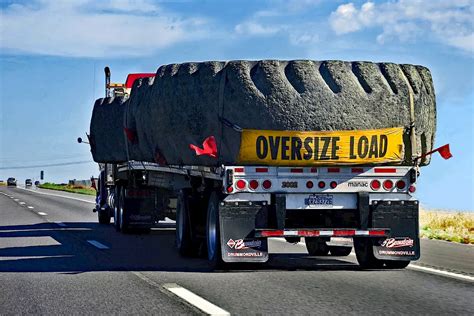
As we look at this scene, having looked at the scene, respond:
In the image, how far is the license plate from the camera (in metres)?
11.6

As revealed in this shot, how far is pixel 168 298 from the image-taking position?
8750mm

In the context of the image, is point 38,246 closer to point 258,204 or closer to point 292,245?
point 292,245

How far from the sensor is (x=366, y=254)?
39.8ft

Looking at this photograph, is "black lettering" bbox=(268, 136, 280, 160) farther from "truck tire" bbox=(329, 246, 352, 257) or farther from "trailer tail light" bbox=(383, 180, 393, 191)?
"truck tire" bbox=(329, 246, 352, 257)

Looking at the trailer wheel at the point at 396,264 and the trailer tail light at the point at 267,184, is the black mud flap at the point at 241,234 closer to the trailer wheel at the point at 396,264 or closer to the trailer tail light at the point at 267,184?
the trailer tail light at the point at 267,184

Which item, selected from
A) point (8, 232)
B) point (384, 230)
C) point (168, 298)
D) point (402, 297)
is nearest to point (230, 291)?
point (168, 298)

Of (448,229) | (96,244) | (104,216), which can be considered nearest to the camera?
(96,244)

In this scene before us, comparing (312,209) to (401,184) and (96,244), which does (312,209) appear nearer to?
(401,184)

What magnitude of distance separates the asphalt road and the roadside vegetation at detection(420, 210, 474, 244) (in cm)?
217

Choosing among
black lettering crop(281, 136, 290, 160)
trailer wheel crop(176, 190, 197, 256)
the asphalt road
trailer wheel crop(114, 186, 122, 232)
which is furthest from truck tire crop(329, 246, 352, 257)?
trailer wheel crop(114, 186, 122, 232)

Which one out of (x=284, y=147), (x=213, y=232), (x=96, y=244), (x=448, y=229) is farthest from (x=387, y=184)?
(x=448, y=229)

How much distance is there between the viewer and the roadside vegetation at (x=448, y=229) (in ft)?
59.1

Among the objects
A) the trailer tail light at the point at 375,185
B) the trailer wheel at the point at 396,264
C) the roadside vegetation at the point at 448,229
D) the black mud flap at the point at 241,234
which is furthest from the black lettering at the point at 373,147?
the roadside vegetation at the point at 448,229

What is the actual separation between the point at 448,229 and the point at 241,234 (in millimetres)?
10907
